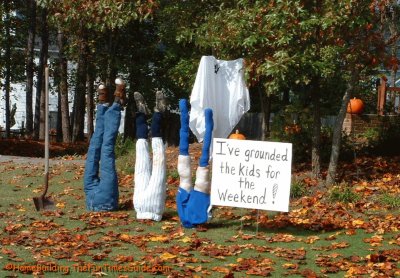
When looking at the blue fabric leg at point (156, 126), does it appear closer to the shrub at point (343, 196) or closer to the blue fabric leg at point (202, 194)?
the blue fabric leg at point (202, 194)

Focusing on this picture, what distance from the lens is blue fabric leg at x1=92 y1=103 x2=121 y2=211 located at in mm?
12562

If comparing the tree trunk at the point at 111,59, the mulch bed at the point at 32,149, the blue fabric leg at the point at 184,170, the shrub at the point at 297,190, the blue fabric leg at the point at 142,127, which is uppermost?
the tree trunk at the point at 111,59

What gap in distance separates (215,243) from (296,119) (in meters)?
6.74

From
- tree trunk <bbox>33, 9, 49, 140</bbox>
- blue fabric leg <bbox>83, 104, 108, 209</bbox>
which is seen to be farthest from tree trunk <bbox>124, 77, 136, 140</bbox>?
blue fabric leg <bbox>83, 104, 108, 209</bbox>

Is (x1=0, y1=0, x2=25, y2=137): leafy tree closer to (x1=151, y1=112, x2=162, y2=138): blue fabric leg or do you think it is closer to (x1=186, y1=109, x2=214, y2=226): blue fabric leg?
(x1=151, y1=112, x2=162, y2=138): blue fabric leg

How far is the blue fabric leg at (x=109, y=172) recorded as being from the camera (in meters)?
12.6

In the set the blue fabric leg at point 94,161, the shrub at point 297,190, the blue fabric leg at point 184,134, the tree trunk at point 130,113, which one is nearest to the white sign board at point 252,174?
the blue fabric leg at point 184,134

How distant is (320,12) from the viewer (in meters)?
13.7

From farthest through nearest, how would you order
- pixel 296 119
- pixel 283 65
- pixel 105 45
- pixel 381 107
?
pixel 105 45 → pixel 381 107 → pixel 296 119 → pixel 283 65

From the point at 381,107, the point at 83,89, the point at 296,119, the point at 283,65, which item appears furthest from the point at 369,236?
the point at 83,89

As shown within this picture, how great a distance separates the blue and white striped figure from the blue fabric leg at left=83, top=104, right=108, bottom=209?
1.72 meters

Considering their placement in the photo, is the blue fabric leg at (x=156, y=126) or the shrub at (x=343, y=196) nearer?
the blue fabric leg at (x=156, y=126)

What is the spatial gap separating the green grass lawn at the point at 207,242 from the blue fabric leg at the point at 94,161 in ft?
1.11

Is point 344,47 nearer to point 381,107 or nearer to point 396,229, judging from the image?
point 396,229
